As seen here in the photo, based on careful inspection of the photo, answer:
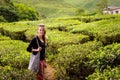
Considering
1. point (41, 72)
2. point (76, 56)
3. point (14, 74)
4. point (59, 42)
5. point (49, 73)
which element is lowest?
point (49, 73)

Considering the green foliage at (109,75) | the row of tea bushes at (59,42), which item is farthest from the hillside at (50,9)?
the green foliage at (109,75)

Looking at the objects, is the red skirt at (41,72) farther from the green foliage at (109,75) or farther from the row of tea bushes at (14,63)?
the green foliage at (109,75)

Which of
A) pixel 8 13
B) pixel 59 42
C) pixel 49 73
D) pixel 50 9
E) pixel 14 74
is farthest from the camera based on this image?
pixel 50 9

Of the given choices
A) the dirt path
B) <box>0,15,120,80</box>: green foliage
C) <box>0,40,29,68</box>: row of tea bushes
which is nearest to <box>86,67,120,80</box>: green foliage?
<box>0,15,120,80</box>: green foliage

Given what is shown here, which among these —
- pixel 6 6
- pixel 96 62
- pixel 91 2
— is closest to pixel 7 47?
pixel 96 62

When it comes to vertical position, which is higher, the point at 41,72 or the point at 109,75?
the point at 109,75

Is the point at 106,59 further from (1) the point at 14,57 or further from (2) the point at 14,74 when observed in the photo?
(1) the point at 14,57

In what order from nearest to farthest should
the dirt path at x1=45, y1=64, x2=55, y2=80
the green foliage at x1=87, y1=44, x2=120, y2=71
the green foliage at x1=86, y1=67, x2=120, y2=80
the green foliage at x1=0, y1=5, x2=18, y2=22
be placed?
the green foliage at x1=86, y1=67, x2=120, y2=80, the green foliage at x1=87, y1=44, x2=120, y2=71, the dirt path at x1=45, y1=64, x2=55, y2=80, the green foliage at x1=0, y1=5, x2=18, y2=22

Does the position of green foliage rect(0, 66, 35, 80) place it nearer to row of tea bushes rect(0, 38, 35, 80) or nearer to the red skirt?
row of tea bushes rect(0, 38, 35, 80)

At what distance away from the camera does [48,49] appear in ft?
A: 51.1

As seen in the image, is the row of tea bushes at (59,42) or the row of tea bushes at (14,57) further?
the row of tea bushes at (59,42)

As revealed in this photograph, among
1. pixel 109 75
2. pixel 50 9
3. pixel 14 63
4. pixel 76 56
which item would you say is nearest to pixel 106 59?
pixel 109 75

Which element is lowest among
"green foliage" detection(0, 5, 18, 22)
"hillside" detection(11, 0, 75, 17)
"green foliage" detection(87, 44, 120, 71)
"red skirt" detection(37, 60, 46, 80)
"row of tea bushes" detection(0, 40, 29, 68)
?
"hillside" detection(11, 0, 75, 17)

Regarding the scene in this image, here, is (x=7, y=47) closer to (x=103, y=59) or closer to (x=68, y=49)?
(x=68, y=49)
